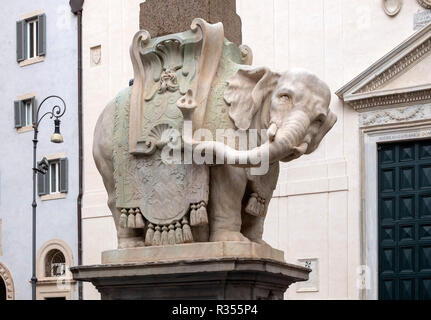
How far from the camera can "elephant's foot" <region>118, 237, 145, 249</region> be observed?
22.5 feet

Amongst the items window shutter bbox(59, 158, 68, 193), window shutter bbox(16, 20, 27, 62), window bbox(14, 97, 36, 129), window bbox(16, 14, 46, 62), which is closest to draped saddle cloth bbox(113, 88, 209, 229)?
window shutter bbox(59, 158, 68, 193)

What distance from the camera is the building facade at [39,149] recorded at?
24766 millimetres

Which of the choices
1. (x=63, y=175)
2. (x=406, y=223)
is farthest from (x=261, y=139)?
(x=63, y=175)

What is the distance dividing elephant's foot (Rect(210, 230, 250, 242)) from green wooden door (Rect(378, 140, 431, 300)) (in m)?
12.4

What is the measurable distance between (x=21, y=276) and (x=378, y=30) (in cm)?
1116

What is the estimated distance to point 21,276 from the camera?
25.6 metres

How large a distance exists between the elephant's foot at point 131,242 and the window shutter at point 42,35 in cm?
1954

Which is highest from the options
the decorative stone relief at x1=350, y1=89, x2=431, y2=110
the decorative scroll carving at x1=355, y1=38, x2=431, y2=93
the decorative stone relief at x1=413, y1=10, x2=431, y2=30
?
the decorative stone relief at x1=413, y1=10, x2=431, y2=30

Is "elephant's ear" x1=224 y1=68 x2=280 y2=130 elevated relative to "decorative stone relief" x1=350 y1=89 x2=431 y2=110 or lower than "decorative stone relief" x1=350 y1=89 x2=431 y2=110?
lower

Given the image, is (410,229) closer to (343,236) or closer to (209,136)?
(343,236)

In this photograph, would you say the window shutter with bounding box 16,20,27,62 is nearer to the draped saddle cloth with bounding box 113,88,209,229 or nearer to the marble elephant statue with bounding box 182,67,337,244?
the draped saddle cloth with bounding box 113,88,209,229

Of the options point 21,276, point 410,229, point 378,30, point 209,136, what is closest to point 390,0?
point 378,30

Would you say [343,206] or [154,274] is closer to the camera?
[154,274]

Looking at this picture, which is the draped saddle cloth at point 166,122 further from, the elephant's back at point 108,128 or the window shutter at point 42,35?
the window shutter at point 42,35
